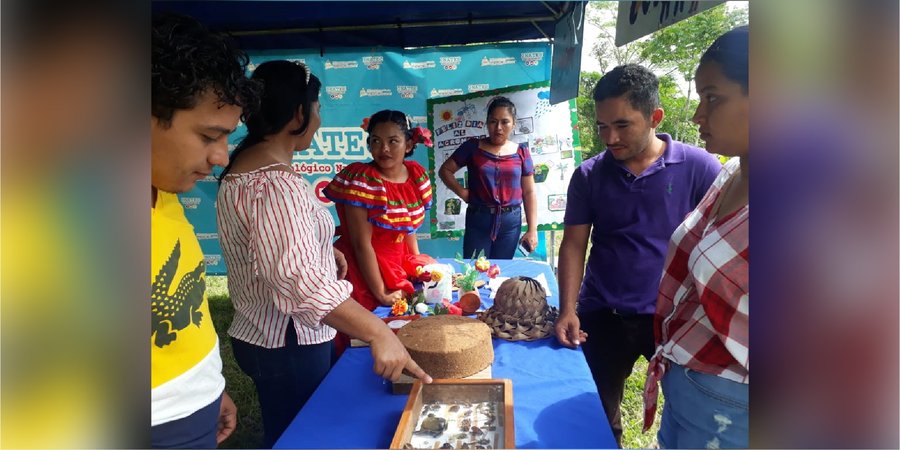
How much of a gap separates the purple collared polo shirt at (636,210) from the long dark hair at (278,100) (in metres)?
1.17

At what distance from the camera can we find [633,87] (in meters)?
1.95

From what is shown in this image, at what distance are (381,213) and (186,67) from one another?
64.5 inches

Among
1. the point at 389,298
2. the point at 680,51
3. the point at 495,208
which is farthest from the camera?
the point at 680,51

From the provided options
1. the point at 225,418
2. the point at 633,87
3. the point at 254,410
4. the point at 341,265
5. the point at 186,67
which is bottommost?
the point at 254,410

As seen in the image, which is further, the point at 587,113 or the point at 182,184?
the point at 587,113

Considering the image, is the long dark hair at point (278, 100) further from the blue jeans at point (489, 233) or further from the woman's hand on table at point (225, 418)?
the blue jeans at point (489, 233)

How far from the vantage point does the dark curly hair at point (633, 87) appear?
1954 mm

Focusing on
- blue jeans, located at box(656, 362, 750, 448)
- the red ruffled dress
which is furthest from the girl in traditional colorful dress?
blue jeans, located at box(656, 362, 750, 448)

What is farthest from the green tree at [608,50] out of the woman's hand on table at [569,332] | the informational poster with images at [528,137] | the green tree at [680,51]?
the woman's hand on table at [569,332]

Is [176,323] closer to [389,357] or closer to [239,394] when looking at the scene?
[389,357]

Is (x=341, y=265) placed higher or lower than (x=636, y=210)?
lower

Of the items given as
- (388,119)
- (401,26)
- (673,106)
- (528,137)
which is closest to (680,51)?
(673,106)

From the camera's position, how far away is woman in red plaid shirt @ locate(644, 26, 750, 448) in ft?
3.47

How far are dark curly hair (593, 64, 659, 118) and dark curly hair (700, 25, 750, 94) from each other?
30.1 inches
